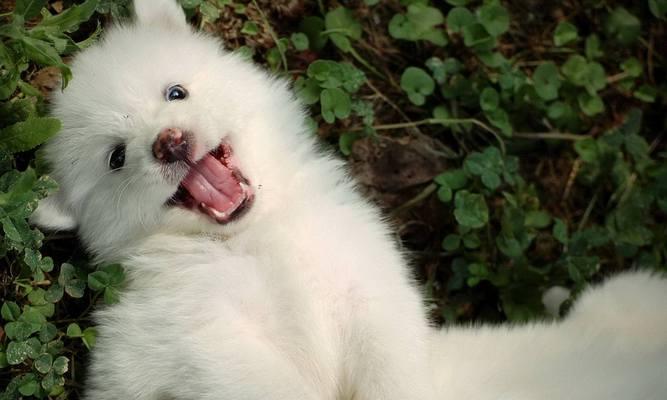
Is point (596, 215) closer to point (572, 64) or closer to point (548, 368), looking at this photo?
point (572, 64)

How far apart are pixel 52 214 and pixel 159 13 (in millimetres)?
1000

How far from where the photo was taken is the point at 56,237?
11.9ft

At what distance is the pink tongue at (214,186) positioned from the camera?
10.2ft

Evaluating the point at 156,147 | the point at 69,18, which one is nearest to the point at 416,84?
the point at 156,147

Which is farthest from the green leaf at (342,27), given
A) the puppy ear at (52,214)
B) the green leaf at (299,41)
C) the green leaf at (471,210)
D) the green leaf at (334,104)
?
the puppy ear at (52,214)

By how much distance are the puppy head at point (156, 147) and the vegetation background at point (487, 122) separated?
50 centimetres

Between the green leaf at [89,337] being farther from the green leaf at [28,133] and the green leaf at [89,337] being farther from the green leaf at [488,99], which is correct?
the green leaf at [488,99]

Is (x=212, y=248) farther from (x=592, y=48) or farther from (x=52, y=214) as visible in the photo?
(x=592, y=48)

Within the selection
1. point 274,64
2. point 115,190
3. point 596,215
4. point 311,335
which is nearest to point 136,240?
point 115,190

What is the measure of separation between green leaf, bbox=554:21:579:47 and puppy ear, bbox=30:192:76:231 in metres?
2.86

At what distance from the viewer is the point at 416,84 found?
167 inches

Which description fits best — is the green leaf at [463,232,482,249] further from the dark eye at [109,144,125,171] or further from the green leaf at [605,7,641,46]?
the dark eye at [109,144,125,171]

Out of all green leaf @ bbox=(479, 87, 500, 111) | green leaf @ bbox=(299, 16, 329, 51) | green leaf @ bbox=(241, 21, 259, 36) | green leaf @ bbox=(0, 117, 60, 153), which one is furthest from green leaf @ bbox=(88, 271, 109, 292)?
green leaf @ bbox=(479, 87, 500, 111)

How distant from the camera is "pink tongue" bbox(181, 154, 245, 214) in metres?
3.10
